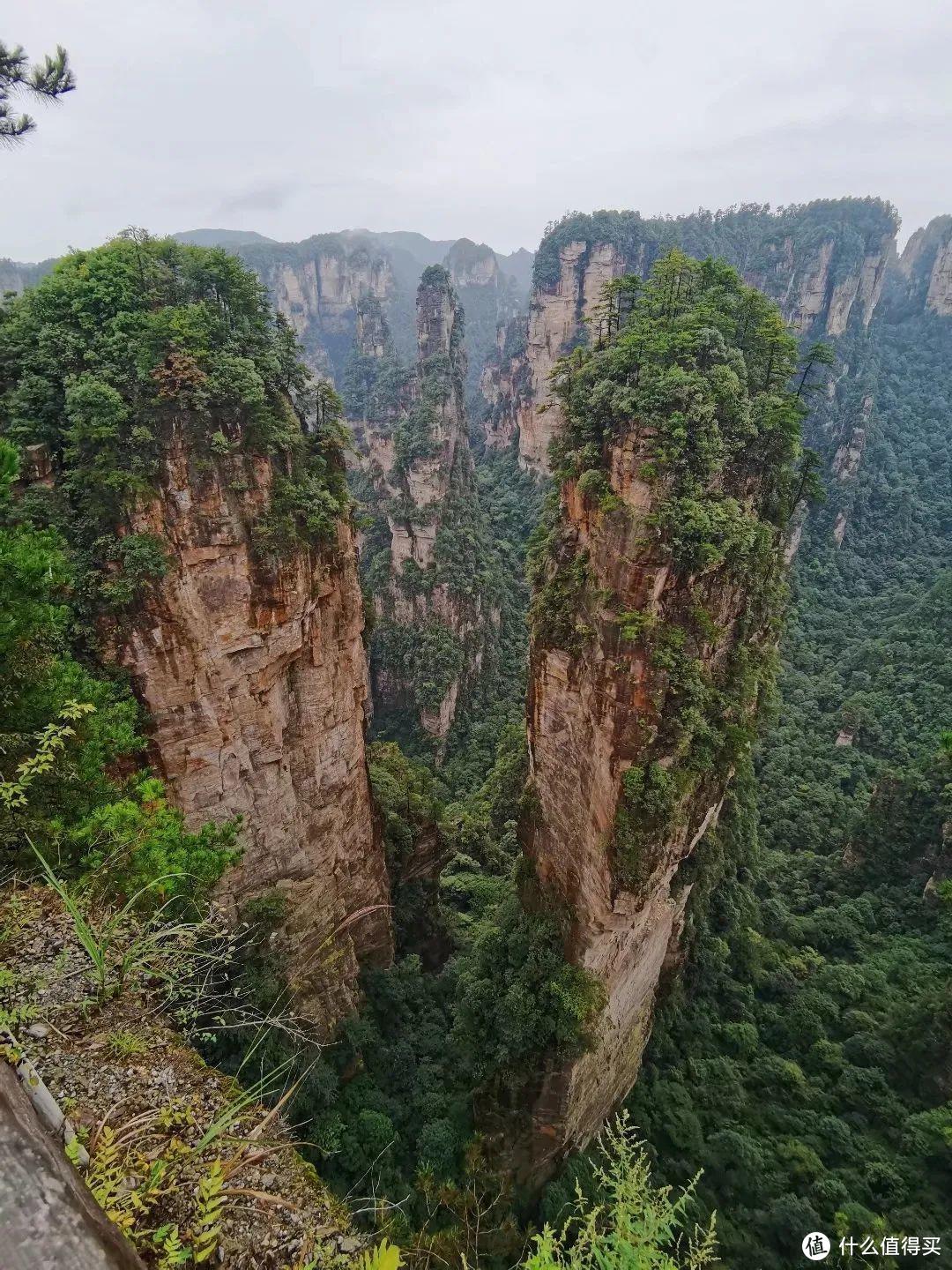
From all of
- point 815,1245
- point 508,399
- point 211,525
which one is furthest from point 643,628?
point 508,399

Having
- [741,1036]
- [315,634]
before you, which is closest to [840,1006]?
[741,1036]

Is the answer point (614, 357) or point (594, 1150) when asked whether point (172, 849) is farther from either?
point (594, 1150)

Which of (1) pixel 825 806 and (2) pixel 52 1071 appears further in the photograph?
(1) pixel 825 806

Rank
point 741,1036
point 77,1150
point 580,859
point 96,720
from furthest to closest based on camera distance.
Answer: point 741,1036
point 580,859
point 96,720
point 77,1150

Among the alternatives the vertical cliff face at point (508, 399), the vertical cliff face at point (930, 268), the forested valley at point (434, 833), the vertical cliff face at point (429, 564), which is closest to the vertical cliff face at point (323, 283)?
the vertical cliff face at point (508, 399)

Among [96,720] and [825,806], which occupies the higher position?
[96,720]

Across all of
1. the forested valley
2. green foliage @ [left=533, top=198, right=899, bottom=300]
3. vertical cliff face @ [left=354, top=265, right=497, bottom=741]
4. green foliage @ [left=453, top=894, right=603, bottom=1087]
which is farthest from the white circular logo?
green foliage @ [left=533, top=198, right=899, bottom=300]

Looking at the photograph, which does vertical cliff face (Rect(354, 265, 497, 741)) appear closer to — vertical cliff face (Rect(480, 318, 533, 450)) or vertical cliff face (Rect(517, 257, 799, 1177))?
vertical cliff face (Rect(480, 318, 533, 450))

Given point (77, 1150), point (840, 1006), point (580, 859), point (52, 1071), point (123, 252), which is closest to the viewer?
point (77, 1150)
